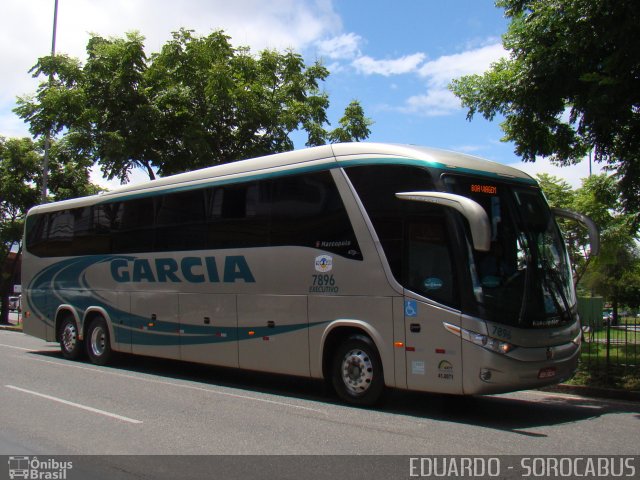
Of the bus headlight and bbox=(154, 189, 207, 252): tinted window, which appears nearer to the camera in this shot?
the bus headlight

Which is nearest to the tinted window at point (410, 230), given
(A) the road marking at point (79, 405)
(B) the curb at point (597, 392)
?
(A) the road marking at point (79, 405)

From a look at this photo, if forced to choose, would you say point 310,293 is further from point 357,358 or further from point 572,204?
point 572,204

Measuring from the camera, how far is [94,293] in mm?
14508

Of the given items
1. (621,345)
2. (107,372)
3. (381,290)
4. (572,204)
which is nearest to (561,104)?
(381,290)

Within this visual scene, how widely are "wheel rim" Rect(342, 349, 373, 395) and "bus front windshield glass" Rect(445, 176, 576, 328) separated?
197 cm

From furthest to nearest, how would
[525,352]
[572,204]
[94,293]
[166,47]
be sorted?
1. [572,204]
2. [166,47]
3. [94,293]
4. [525,352]

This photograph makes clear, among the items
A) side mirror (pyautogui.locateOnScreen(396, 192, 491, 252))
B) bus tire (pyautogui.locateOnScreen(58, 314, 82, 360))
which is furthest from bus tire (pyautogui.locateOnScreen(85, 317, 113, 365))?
side mirror (pyautogui.locateOnScreen(396, 192, 491, 252))

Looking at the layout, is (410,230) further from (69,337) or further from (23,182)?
(23,182)

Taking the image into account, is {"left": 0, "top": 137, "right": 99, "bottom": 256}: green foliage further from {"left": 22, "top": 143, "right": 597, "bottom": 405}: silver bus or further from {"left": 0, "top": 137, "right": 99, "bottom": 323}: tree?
{"left": 22, "top": 143, "right": 597, "bottom": 405}: silver bus

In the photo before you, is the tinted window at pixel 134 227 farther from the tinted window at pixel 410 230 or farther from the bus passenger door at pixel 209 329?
the tinted window at pixel 410 230

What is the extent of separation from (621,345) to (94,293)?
12375 mm

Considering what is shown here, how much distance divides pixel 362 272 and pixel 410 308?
95 cm

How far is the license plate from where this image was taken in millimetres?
8078

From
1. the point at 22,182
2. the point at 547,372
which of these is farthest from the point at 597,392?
the point at 22,182
